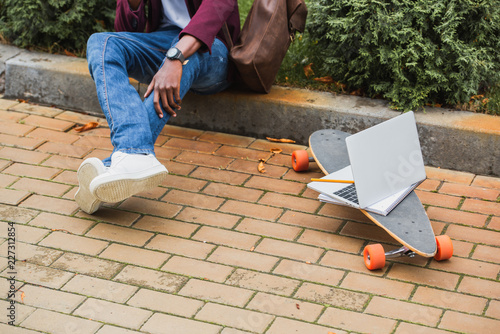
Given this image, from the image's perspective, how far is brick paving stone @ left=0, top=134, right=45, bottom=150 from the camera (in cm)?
390

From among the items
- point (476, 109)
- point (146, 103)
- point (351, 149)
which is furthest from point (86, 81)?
point (476, 109)

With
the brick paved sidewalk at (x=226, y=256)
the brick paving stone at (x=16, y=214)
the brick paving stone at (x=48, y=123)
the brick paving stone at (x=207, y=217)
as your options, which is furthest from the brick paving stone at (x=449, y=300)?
the brick paving stone at (x=48, y=123)

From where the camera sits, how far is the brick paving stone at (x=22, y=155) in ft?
12.3

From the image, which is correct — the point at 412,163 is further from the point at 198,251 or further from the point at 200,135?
the point at 200,135

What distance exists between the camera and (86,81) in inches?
171

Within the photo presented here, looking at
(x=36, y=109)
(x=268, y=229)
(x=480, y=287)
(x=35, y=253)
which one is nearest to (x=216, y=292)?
(x=268, y=229)

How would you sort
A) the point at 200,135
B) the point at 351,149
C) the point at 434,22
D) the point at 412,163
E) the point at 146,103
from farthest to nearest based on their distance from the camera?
1. the point at 200,135
2. the point at 434,22
3. the point at 146,103
4. the point at 412,163
5. the point at 351,149

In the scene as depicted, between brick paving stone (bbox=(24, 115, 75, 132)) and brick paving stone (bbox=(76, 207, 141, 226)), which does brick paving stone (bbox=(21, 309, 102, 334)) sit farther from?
brick paving stone (bbox=(24, 115, 75, 132))

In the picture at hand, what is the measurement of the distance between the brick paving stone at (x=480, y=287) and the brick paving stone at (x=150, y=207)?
140 cm

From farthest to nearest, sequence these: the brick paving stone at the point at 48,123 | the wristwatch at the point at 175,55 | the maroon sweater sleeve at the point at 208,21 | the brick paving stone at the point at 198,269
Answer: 1. the brick paving stone at the point at 48,123
2. the maroon sweater sleeve at the point at 208,21
3. the wristwatch at the point at 175,55
4. the brick paving stone at the point at 198,269

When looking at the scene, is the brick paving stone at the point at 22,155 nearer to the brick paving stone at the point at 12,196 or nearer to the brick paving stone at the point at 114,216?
the brick paving stone at the point at 12,196

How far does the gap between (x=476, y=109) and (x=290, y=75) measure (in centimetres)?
119

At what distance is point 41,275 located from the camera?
9.11 feet

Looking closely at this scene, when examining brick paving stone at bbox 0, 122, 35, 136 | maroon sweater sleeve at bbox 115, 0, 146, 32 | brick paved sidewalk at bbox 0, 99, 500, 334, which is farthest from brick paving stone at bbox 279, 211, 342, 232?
brick paving stone at bbox 0, 122, 35, 136
